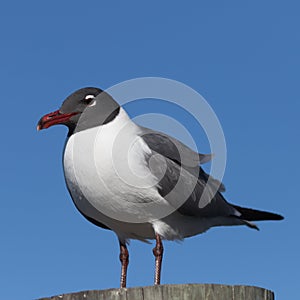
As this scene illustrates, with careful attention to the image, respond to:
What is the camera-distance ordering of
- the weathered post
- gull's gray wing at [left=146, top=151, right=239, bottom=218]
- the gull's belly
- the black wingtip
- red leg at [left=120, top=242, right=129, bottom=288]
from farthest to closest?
the black wingtip → red leg at [left=120, top=242, right=129, bottom=288] → gull's gray wing at [left=146, top=151, right=239, bottom=218] → the gull's belly → the weathered post

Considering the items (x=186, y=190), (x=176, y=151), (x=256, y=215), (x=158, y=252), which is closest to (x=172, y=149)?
(x=176, y=151)

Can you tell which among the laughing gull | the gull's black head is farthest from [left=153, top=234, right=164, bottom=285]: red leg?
the gull's black head

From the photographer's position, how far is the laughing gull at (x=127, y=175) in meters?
8.85

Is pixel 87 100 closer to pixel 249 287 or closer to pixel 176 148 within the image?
pixel 176 148

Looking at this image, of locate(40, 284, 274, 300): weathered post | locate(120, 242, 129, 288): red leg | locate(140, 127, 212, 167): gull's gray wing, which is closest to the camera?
locate(40, 284, 274, 300): weathered post

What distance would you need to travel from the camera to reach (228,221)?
35.4 feet

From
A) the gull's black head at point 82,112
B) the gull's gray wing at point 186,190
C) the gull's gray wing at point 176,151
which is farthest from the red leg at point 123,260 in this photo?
the gull's black head at point 82,112

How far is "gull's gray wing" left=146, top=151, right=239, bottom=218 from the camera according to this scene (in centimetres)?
920

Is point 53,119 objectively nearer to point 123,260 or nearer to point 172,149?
point 172,149

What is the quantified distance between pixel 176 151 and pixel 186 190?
557mm

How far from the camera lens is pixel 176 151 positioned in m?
9.74

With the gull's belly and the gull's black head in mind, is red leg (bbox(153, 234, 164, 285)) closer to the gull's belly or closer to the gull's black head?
the gull's belly

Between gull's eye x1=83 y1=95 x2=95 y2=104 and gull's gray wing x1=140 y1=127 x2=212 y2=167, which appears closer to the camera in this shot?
gull's gray wing x1=140 y1=127 x2=212 y2=167

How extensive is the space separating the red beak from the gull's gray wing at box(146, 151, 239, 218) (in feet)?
4.15
